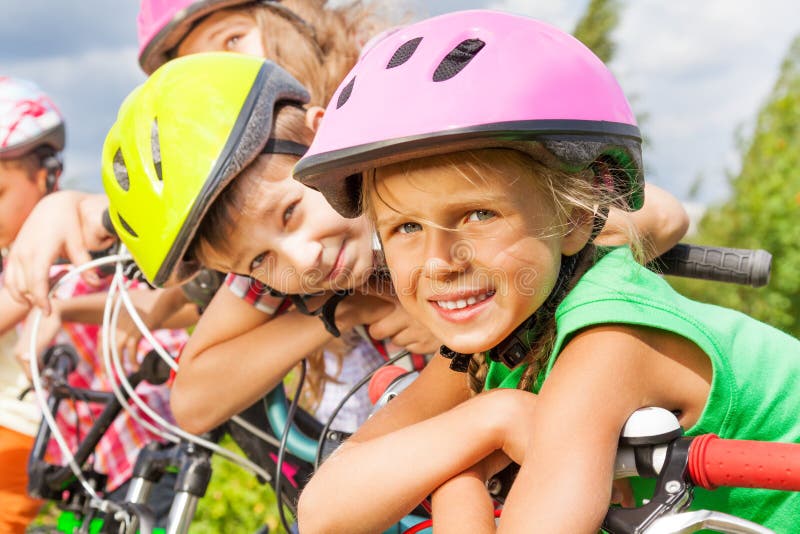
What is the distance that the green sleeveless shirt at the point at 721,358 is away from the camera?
154 cm

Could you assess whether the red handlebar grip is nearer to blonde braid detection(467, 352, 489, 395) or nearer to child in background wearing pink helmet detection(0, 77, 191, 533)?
blonde braid detection(467, 352, 489, 395)

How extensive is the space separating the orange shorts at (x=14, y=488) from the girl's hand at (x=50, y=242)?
3.19 feet

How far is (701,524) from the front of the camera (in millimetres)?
1293

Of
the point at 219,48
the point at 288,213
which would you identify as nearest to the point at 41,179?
the point at 219,48

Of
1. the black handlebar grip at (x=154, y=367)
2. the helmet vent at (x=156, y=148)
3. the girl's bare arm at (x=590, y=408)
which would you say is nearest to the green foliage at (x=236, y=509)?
the black handlebar grip at (x=154, y=367)

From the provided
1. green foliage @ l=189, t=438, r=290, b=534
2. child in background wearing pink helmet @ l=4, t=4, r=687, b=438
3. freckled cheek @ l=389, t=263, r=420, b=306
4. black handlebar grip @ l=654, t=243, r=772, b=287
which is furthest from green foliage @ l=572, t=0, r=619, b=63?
freckled cheek @ l=389, t=263, r=420, b=306

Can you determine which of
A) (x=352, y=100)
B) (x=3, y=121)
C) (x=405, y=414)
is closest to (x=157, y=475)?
(x=405, y=414)

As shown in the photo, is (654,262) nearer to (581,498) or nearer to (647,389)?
(647,389)

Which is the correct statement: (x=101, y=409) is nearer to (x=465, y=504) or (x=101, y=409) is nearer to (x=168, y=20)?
(x=168, y=20)

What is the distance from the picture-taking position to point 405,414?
6.29 feet

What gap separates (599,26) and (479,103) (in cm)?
1592

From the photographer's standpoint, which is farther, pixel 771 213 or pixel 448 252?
pixel 771 213

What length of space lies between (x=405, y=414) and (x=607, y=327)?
0.56 meters

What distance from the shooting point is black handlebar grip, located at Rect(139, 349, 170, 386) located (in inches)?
120
